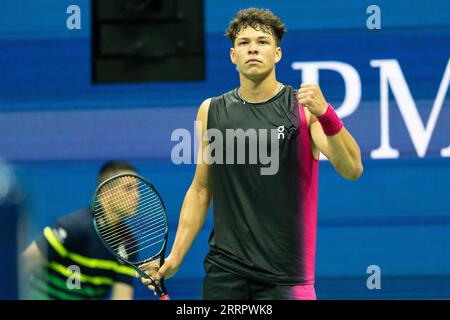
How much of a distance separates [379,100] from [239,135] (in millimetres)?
1178

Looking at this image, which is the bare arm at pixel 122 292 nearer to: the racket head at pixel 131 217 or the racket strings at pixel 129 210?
the racket head at pixel 131 217

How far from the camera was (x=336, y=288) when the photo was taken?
4664 millimetres

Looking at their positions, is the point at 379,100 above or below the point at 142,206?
above

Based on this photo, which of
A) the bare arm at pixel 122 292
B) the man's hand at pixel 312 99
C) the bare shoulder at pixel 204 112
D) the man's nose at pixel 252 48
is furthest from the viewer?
the bare arm at pixel 122 292

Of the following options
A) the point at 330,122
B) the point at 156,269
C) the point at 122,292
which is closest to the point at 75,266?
the point at 122,292

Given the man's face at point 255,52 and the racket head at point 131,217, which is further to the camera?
the racket head at point 131,217

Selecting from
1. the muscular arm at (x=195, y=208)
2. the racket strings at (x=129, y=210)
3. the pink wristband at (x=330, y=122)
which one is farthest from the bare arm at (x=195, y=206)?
the pink wristband at (x=330, y=122)

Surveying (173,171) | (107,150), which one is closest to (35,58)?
(107,150)

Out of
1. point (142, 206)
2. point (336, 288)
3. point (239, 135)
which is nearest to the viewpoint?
point (239, 135)

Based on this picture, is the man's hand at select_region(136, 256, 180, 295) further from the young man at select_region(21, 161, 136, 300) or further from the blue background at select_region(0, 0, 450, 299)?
the blue background at select_region(0, 0, 450, 299)

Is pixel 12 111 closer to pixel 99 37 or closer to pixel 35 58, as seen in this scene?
pixel 35 58

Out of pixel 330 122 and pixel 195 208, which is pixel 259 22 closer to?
pixel 330 122

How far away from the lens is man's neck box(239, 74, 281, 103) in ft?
12.5

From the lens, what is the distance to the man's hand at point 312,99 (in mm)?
3434
